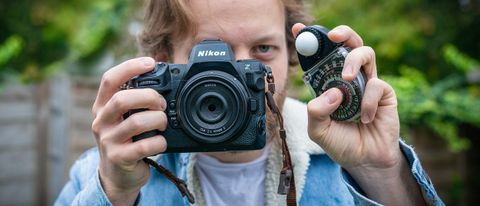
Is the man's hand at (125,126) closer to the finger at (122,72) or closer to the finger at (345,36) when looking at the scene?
the finger at (122,72)

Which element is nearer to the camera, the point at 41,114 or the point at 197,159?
the point at 197,159

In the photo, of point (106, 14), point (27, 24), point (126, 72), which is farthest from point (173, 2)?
point (27, 24)

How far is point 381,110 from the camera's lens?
1578 millimetres

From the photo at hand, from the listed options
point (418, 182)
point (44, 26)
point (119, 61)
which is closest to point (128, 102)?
point (418, 182)

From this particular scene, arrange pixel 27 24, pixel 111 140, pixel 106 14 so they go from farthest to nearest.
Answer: pixel 27 24
pixel 106 14
pixel 111 140

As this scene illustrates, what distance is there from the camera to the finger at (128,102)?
4.92 ft

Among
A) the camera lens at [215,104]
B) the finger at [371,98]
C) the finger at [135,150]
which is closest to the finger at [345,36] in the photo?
the finger at [371,98]

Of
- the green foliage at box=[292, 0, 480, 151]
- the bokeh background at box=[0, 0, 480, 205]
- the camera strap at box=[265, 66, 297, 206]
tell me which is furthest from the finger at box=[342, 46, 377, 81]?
the bokeh background at box=[0, 0, 480, 205]

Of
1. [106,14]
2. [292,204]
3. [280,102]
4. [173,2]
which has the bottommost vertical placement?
[292,204]

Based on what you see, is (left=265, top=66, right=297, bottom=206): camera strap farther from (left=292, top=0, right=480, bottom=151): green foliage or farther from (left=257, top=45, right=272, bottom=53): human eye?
(left=292, top=0, right=480, bottom=151): green foliage

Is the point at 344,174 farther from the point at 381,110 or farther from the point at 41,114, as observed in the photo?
the point at 41,114

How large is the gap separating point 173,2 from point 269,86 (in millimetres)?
410

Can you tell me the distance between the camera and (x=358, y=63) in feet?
4.88

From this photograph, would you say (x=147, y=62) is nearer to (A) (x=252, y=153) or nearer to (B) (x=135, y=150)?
(B) (x=135, y=150)
